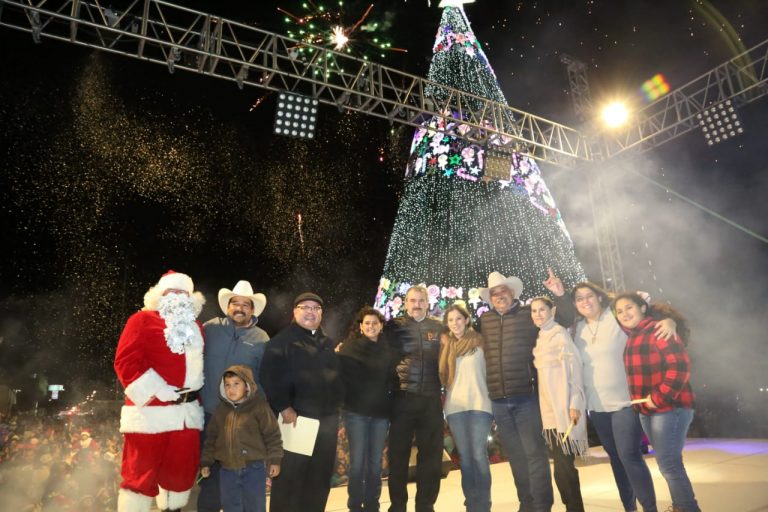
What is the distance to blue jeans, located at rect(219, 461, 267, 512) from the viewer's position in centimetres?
332

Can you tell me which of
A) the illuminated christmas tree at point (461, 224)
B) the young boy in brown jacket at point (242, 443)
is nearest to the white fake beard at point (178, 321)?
the young boy in brown jacket at point (242, 443)

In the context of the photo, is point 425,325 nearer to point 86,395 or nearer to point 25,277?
point 25,277

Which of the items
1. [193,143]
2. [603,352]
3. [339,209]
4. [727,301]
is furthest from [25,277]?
[727,301]

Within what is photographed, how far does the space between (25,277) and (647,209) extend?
63.9ft

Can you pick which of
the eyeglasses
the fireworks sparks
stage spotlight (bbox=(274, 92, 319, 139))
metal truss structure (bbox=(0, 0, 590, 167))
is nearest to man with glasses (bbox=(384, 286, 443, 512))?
the eyeglasses

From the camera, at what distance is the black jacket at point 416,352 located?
13.1ft

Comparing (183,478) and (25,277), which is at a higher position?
(25,277)

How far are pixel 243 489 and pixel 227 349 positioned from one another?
1025mm

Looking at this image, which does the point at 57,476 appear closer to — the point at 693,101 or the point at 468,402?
the point at 468,402

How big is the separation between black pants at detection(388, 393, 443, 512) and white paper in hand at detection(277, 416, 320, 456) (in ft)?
2.43

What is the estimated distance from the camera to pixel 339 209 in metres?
16.7

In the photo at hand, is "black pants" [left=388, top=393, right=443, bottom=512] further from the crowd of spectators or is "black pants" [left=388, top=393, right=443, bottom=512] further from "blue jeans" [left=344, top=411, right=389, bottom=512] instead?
the crowd of spectators

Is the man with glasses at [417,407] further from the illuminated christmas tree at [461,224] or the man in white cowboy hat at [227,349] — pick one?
the illuminated christmas tree at [461,224]

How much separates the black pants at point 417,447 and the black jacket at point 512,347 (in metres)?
0.54
